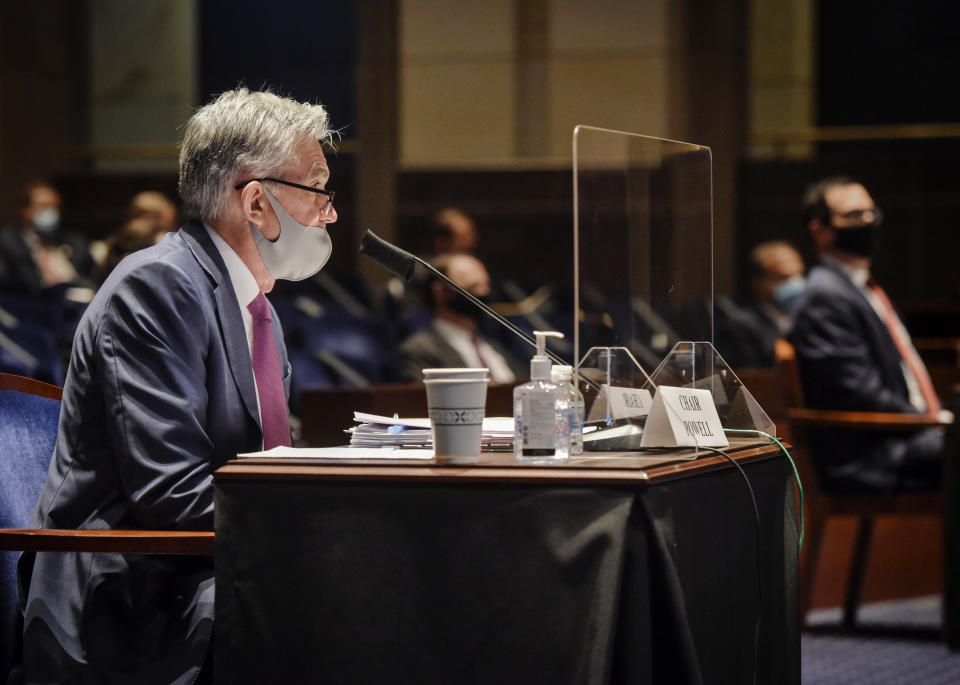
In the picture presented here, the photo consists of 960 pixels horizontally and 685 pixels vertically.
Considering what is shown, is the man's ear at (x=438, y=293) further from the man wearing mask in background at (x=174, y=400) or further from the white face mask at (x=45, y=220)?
the white face mask at (x=45, y=220)

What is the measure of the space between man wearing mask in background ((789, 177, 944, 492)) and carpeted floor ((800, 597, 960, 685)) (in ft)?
1.50

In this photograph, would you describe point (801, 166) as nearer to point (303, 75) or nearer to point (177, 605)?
point (303, 75)

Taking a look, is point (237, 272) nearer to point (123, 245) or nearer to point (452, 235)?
point (123, 245)

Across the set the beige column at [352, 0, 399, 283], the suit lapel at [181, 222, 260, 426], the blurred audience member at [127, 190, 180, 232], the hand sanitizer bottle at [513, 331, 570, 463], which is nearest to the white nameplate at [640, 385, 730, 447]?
the hand sanitizer bottle at [513, 331, 570, 463]

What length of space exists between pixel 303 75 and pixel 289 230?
7719 millimetres

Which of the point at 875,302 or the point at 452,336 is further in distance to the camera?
the point at 452,336

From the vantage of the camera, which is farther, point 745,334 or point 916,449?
point 745,334

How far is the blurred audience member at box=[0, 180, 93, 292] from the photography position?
7410mm

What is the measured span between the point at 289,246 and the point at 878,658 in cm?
240

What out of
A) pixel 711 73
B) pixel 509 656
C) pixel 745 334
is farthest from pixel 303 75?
pixel 509 656

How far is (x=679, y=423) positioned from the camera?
162cm

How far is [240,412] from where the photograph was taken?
1808 mm

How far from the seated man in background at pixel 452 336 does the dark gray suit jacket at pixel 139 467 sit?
8.38 ft

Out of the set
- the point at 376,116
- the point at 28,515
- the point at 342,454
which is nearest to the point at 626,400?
the point at 342,454
